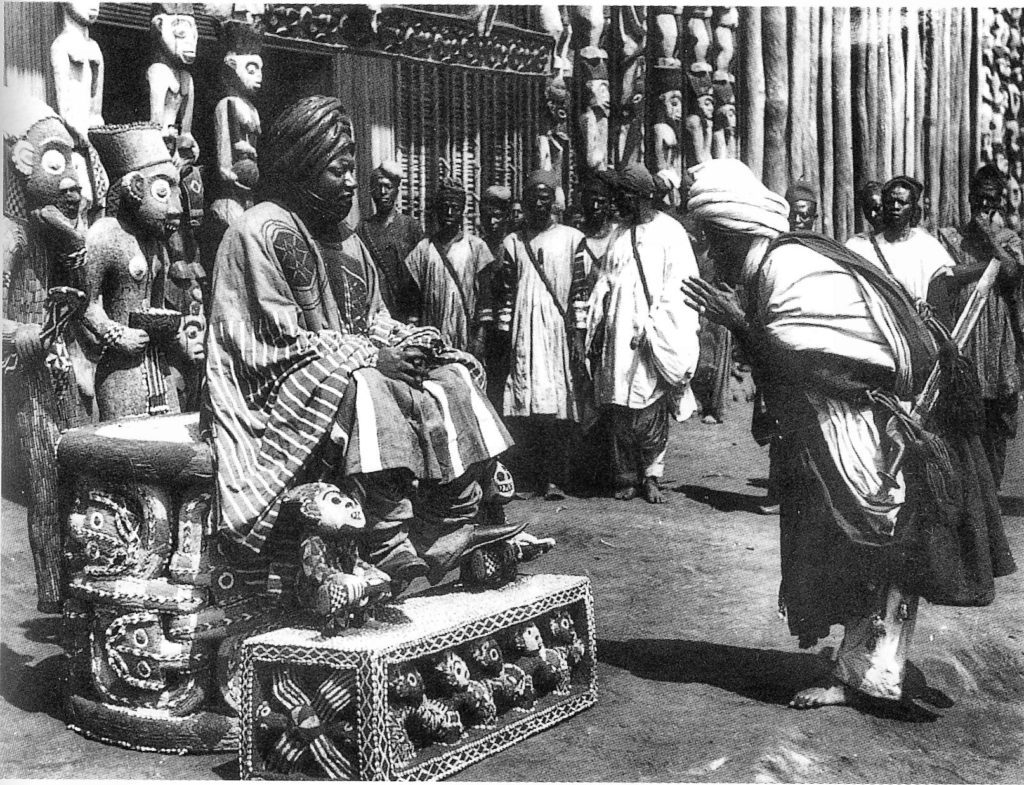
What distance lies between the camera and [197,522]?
3.85 m

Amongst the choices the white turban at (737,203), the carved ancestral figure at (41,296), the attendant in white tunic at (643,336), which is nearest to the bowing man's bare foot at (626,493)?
the attendant in white tunic at (643,336)

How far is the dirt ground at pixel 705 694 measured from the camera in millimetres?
3639

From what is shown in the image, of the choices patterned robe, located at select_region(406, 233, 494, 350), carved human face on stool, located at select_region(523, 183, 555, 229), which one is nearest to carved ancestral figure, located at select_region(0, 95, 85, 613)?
patterned robe, located at select_region(406, 233, 494, 350)

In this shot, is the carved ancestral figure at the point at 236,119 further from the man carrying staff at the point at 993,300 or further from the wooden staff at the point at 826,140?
the man carrying staff at the point at 993,300

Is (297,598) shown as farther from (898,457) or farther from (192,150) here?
(192,150)

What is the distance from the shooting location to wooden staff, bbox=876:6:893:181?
539 centimetres

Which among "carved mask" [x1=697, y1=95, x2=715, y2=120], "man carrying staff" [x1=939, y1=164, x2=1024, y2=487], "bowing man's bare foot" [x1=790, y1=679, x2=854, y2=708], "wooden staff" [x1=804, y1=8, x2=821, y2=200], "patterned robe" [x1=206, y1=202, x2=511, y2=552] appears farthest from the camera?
"carved mask" [x1=697, y1=95, x2=715, y2=120]

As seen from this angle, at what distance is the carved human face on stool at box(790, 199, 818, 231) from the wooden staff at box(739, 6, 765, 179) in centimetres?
41

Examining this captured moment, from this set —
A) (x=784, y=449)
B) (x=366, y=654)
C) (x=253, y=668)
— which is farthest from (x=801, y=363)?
(x=253, y=668)

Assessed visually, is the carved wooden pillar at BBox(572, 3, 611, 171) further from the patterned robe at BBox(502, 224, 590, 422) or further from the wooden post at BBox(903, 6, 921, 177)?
the wooden post at BBox(903, 6, 921, 177)

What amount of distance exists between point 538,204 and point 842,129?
5.63 feet

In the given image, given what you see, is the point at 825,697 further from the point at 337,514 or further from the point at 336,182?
the point at 336,182

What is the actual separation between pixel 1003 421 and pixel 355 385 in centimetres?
368

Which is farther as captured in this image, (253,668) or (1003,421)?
(1003,421)
